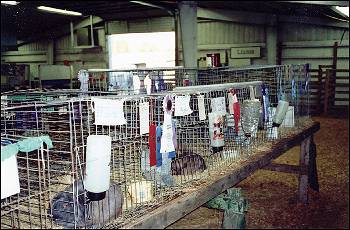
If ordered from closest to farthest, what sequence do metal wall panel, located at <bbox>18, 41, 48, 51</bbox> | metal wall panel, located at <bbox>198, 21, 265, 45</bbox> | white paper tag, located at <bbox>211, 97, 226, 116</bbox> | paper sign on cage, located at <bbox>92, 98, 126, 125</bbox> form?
paper sign on cage, located at <bbox>92, 98, 126, 125</bbox>, white paper tag, located at <bbox>211, 97, 226, 116</bbox>, metal wall panel, located at <bbox>198, 21, 265, 45</bbox>, metal wall panel, located at <bbox>18, 41, 48, 51</bbox>

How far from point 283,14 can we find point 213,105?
43.4 ft

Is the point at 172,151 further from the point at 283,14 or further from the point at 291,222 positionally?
the point at 283,14

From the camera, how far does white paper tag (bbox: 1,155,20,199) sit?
5.69ft

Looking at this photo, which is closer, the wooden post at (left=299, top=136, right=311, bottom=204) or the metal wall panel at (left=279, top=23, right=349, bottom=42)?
the wooden post at (left=299, top=136, right=311, bottom=204)

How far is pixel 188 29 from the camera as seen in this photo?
11414mm

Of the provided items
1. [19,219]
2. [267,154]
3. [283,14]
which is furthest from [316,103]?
Answer: [19,219]

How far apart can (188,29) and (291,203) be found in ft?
23.5

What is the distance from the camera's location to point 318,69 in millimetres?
14312

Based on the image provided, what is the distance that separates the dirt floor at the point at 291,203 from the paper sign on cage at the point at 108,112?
3.30 metres

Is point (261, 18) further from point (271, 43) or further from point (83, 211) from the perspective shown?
point (83, 211)

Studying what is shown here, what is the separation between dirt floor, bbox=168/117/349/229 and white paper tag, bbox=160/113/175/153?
290 centimetres

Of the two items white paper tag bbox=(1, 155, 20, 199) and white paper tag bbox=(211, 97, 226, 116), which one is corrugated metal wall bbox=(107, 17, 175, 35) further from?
white paper tag bbox=(1, 155, 20, 199)

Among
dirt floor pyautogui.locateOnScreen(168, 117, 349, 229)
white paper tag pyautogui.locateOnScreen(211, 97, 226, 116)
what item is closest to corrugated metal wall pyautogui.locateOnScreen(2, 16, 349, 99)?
dirt floor pyautogui.locateOnScreen(168, 117, 349, 229)

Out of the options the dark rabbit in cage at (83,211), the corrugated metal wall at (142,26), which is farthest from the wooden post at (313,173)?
the corrugated metal wall at (142,26)
